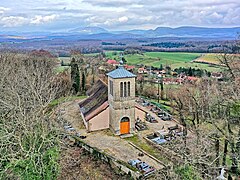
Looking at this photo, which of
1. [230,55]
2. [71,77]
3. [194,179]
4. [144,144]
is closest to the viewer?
[194,179]

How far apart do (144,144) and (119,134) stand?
3559mm

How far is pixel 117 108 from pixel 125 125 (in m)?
2.30

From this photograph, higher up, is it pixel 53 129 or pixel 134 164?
pixel 53 129

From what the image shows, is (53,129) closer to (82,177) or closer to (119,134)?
(82,177)

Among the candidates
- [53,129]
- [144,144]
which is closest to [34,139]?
[53,129]

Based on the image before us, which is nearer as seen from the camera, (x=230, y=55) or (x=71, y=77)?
(x=230, y=55)

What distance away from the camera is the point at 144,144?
88.7ft

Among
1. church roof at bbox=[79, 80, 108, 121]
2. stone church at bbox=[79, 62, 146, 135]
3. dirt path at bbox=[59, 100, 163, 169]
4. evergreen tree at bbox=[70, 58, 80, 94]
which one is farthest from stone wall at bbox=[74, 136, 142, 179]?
evergreen tree at bbox=[70, 58, 80, 94]

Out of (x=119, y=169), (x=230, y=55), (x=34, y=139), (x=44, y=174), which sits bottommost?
(x=119, y=169)

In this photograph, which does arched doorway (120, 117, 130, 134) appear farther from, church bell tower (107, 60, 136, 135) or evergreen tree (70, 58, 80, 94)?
evergreen tree (70, 58, 80, 94)

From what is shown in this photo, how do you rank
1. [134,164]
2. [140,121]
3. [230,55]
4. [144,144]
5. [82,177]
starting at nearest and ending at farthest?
1. [230,55]
2. [82,177]
3. [134,164]
4. [144,144]
5. [140,121]

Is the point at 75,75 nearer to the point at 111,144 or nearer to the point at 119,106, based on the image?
the point at 119,106

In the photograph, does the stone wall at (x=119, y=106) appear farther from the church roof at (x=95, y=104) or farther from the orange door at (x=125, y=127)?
the church roof at (x=95, y=104)

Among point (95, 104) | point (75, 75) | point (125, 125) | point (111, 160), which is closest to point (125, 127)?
point (125, 125)
